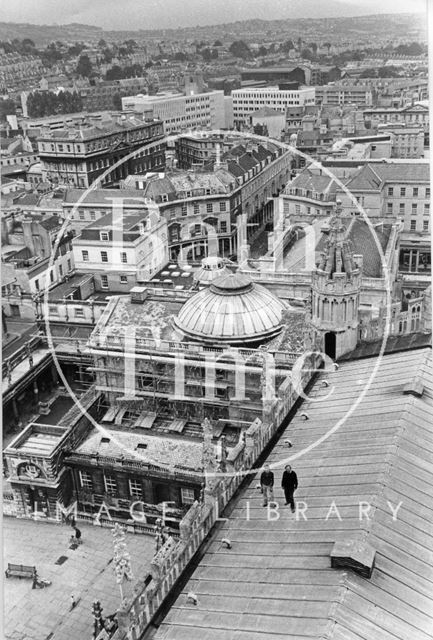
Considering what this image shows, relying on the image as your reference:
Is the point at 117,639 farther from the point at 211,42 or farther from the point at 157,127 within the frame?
the point at 211,42

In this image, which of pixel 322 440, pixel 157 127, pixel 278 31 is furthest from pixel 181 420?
pixel 278 31

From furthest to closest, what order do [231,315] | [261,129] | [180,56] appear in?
1. [180,56]
2. [261,129]
3. [231,315]

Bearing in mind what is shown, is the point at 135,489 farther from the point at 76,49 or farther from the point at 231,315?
the point at 76,49

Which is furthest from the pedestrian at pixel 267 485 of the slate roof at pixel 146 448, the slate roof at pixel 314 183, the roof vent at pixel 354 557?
the slate roof at pixel 314 183

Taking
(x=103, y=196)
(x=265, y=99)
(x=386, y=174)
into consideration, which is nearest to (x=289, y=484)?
(x=103, y=196)

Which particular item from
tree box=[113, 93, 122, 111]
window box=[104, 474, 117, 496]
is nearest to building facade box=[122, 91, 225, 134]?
tree box=[113, 93, 122, 111]

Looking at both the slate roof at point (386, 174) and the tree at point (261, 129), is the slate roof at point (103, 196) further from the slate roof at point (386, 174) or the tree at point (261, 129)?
the tree at point (261, 129)
